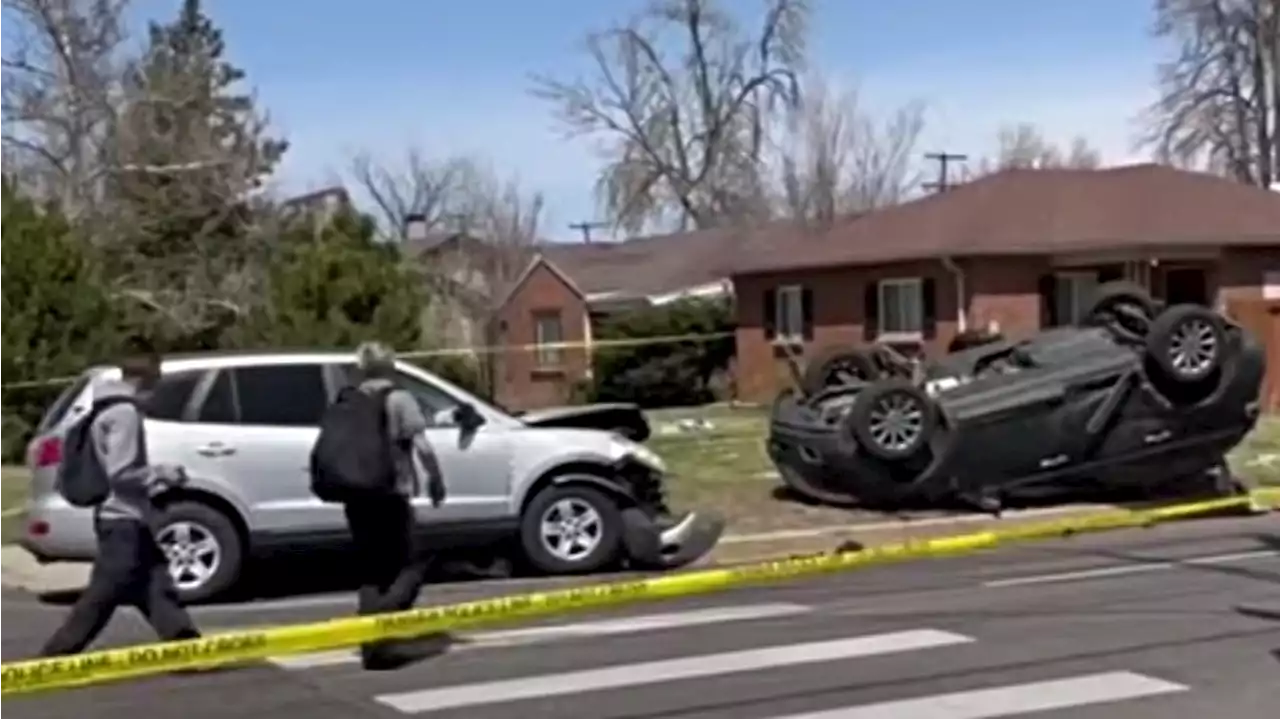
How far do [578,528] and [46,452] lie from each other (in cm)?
364

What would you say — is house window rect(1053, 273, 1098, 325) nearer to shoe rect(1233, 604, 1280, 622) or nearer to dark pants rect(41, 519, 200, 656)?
shoe rect(1233, 604, 1280, 622)

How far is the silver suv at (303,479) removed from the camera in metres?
14.1

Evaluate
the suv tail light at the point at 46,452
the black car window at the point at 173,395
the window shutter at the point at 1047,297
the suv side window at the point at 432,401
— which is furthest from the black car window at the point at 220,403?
the window shutter at the point at 1047,297

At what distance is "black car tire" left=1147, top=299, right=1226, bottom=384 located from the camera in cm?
1736

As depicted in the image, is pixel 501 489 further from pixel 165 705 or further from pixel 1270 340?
pixel 1270 340

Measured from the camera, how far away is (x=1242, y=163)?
6694cm

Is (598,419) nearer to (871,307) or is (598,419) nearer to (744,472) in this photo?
(744,472)

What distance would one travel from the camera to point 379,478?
407 inches

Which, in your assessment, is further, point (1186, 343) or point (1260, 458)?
point (1260, 458)

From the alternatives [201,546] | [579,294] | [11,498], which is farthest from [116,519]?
[579,294]

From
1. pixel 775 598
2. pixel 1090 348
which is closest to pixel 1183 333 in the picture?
pixel 1090 348

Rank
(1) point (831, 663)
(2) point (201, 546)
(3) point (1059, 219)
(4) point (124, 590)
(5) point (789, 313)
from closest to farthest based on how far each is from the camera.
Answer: (4) point (124, 590), (1) point (831, 663), (2) point (201, 546), (3) point (1059, 219), (5) point (789, 313)

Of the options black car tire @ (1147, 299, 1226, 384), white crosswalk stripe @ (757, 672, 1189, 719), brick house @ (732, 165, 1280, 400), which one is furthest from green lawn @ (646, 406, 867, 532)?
white crosswalk stripe @ (757, 672, 1189, 719)

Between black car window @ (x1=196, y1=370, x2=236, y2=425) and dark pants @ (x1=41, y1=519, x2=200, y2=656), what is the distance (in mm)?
4107
